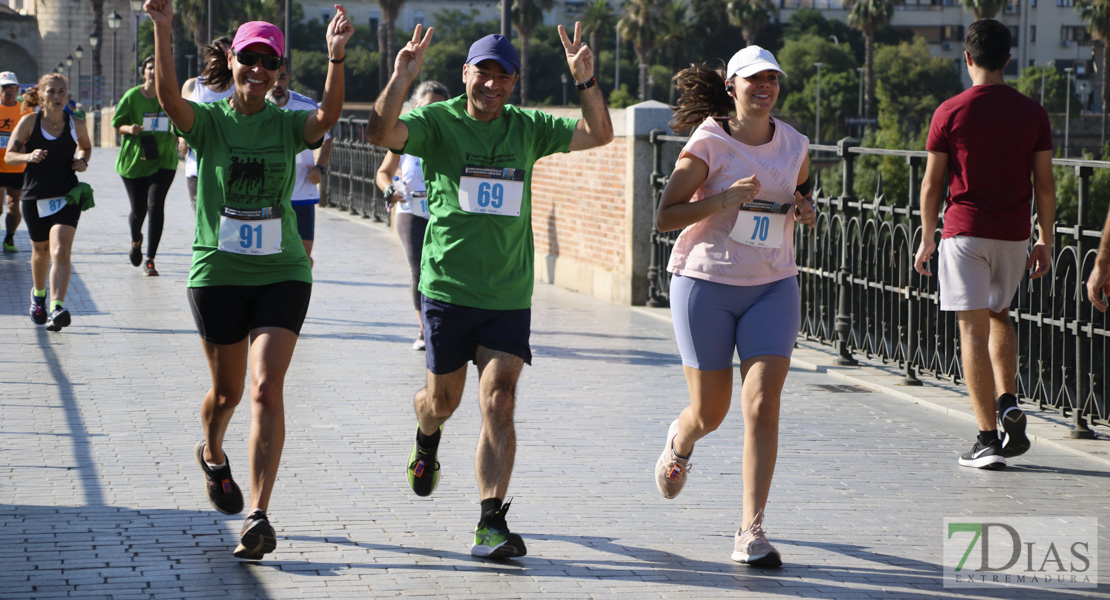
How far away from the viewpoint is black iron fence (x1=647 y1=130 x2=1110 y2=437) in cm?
755

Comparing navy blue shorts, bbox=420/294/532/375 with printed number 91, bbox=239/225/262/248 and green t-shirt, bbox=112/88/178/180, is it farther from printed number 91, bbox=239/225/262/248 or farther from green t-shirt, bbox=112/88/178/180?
green t-shirt, bbox=112/88/178/180

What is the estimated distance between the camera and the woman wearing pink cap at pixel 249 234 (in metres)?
5.16

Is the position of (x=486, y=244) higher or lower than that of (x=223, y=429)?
higher

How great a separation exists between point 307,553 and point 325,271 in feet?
33.3

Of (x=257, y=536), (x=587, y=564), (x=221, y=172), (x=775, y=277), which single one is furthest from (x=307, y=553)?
(x=775, y=277)

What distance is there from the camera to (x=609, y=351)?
33.8 ft

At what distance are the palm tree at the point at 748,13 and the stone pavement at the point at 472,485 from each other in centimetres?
8441

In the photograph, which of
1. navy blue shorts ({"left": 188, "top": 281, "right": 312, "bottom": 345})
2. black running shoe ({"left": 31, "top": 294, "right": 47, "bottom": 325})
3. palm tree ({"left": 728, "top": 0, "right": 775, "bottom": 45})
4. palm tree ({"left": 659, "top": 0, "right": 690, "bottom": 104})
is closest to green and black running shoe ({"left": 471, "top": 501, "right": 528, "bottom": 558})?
navy blue shorts ({"left": 188, "top": 281, "right": 312, "bottom": 345})

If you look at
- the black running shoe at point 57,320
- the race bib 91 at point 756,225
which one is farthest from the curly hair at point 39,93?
the race bib 91 at point 756,225

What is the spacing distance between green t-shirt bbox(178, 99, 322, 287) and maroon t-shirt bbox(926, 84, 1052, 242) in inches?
116

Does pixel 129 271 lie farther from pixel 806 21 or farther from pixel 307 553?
pixel 806 21

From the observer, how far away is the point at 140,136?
12.9 meters

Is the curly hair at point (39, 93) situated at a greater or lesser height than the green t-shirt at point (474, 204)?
greater

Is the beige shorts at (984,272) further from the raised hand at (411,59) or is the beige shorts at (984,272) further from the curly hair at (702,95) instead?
the raised hand at (411,59)
